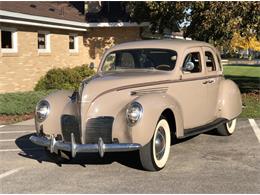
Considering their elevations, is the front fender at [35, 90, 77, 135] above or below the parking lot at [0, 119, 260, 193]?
above

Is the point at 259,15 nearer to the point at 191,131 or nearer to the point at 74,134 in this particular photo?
the point at 191,131

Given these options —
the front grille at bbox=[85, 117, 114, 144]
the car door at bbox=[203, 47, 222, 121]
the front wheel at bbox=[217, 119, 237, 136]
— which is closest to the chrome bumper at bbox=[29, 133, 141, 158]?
the front grille at bbox=[85, 117, 114, 144]

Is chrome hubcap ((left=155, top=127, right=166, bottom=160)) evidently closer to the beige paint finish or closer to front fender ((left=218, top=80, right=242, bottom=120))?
the beige paint finish

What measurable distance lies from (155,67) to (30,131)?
4.15 meters

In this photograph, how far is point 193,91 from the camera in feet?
26.2

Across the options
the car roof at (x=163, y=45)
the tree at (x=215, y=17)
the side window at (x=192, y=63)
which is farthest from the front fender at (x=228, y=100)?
the tree at (x=215, y=17)

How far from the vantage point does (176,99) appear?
24.3 ft

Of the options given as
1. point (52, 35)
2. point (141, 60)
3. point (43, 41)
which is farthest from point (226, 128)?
point (52, 35)

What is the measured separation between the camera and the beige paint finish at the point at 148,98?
6.51 meters

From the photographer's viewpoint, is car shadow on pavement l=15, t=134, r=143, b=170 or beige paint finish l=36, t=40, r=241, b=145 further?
car shadow on pavement l=15, t=134, r=143, b=170

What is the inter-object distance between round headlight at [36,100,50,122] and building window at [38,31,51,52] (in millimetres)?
12532

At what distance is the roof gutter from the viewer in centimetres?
1638

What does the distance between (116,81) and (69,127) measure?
99 cm

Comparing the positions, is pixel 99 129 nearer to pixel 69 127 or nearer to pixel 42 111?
pixel 69 127
